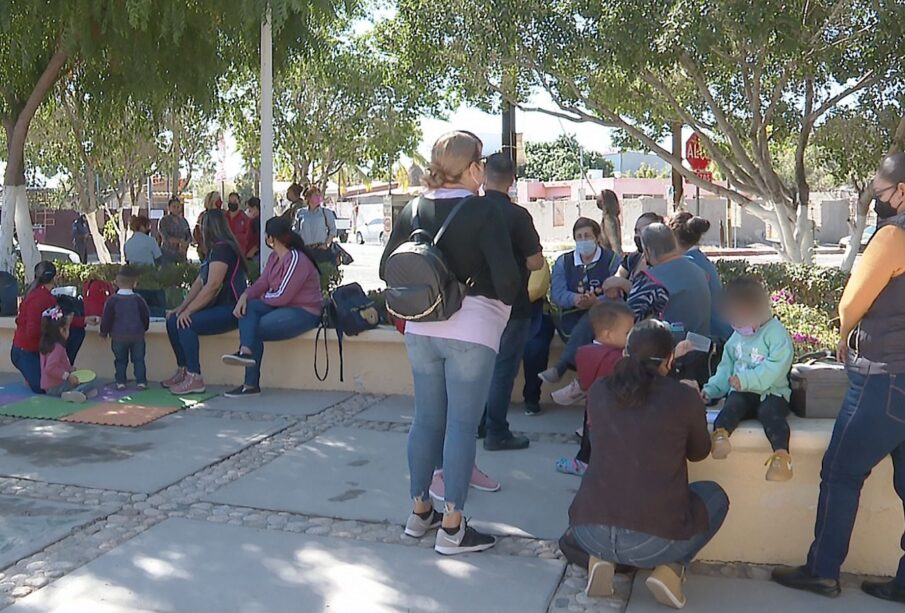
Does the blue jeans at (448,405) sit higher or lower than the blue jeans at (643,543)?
higher

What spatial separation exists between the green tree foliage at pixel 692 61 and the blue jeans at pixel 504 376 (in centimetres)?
589

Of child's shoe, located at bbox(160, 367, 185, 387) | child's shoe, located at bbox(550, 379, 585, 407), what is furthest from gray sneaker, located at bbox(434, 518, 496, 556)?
child's shoe, located at bbox(160, 367, 185, 387)

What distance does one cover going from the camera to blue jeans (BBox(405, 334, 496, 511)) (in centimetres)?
437

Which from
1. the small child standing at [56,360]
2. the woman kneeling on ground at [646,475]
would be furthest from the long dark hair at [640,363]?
the small child standing at [56,360]

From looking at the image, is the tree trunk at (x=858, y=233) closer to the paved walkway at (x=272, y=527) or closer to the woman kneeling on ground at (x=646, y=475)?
the paved walkway at (x=272, y=527)

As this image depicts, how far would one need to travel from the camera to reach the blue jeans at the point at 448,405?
14.3 feet

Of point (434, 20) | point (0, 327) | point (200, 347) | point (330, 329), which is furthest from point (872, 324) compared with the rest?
point (434, 20)

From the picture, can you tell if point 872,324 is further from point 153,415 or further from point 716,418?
point 153,415

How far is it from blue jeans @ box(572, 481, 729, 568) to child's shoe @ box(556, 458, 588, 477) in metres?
1.73

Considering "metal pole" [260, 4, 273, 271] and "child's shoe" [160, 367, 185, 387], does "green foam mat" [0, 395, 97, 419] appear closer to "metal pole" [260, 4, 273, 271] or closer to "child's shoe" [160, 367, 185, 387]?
"child's shoe" [160, 367, 185, 387]

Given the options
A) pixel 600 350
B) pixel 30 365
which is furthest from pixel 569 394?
pixel 30 365

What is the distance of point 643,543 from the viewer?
3715mm

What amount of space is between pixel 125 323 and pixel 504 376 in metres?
3.67

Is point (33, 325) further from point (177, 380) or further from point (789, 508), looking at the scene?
point (789, 508)
